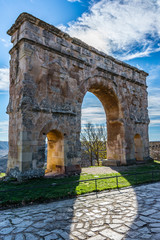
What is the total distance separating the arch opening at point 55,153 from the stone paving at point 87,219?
3757 mm

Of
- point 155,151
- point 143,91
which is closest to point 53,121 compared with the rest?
point 143,91

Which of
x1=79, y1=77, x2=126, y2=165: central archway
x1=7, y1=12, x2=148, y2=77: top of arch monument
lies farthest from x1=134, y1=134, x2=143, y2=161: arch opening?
x1=7, y1=12, x2=148, y2=77: top of arch monument

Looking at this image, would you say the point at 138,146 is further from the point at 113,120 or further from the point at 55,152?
the point at 55,152

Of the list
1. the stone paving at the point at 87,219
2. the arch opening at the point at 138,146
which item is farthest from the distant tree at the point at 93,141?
the stone paving at the point at 87,219

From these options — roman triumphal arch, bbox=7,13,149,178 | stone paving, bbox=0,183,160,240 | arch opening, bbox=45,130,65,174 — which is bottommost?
stone paving, bbox=0,183,160,240

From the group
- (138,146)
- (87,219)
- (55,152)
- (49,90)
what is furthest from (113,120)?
(87,219)

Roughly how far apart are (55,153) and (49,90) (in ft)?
9.90

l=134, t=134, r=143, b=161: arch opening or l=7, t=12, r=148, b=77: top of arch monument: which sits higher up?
l=7, t=12, r=148, b=77: top of arch monument

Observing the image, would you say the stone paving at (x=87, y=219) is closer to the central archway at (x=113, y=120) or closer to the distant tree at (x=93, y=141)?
the central archway at (x=113, y=120)

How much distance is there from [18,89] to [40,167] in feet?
11.1

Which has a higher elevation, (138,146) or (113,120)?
(113,120)

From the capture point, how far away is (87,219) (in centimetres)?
359

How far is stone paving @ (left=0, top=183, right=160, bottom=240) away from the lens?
2.98 m

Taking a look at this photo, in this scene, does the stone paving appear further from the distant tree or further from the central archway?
the distant tree
